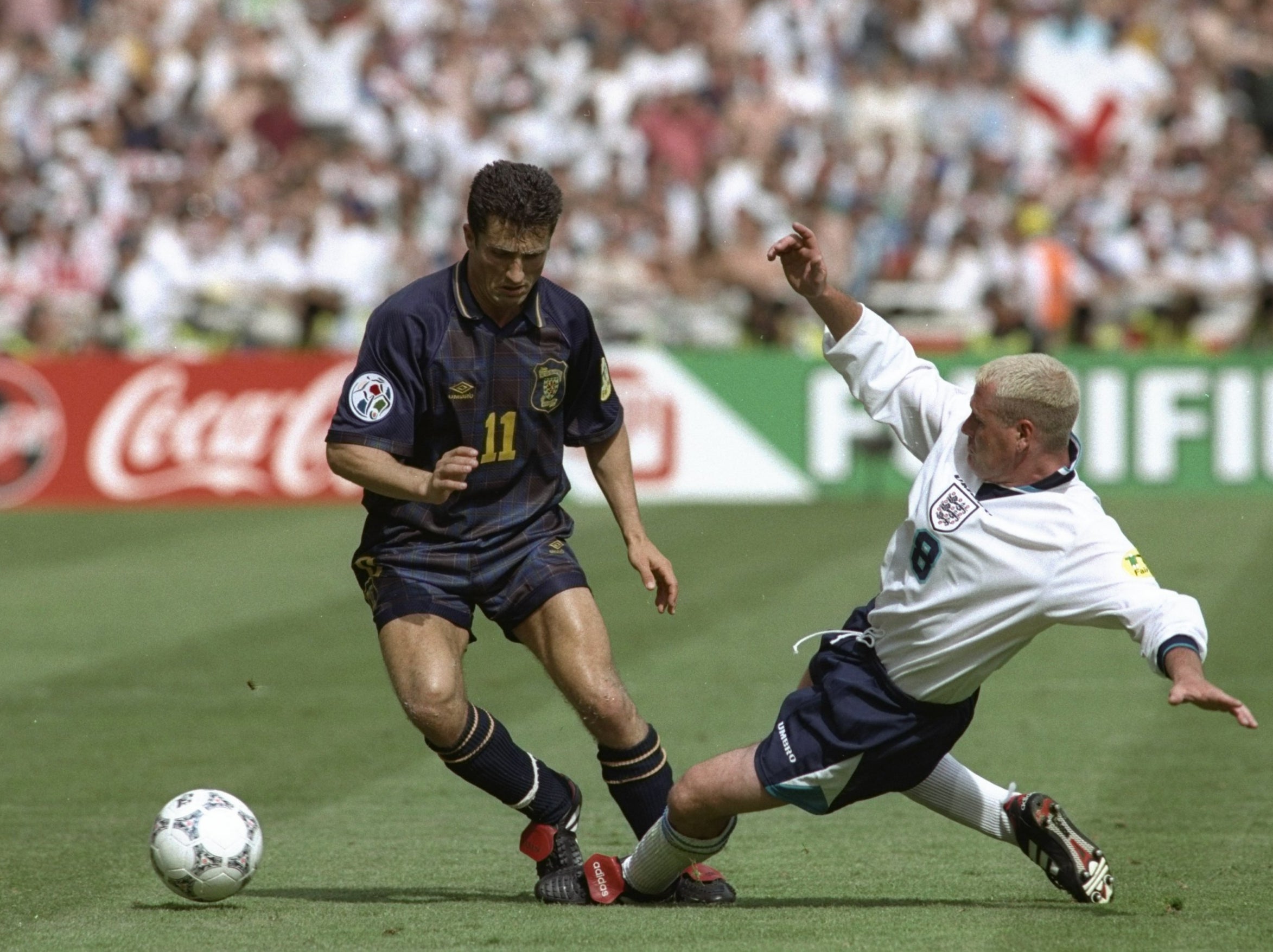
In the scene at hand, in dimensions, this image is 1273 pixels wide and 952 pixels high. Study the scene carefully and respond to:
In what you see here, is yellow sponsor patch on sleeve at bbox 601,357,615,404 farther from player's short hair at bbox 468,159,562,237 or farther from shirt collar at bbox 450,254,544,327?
player's short hair at bbox 468,159,562,237

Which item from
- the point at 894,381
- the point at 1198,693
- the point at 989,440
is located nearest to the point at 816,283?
the point at 894,381

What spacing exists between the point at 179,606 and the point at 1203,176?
13383mm

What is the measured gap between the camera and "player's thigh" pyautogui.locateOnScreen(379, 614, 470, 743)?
599cm

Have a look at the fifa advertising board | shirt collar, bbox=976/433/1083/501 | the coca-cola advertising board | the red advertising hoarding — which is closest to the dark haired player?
shirt collar, bbox=976/433/1083/501

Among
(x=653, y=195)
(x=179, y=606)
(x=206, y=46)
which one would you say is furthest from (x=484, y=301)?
(x=206, y=46)

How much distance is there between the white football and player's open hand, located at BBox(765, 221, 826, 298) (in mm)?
2276

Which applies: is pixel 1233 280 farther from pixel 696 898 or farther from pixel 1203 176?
pixel 696 898

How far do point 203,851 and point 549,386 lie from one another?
1701 millimetres

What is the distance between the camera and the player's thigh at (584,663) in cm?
608

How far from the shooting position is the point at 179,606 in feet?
44.4

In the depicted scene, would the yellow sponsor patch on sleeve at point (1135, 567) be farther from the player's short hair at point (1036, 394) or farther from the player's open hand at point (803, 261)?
the player's open hand at point (803, 261)

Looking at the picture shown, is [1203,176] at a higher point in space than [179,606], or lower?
higher

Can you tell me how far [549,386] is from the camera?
20.6 ft

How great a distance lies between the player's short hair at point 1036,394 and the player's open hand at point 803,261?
0.73 meters
